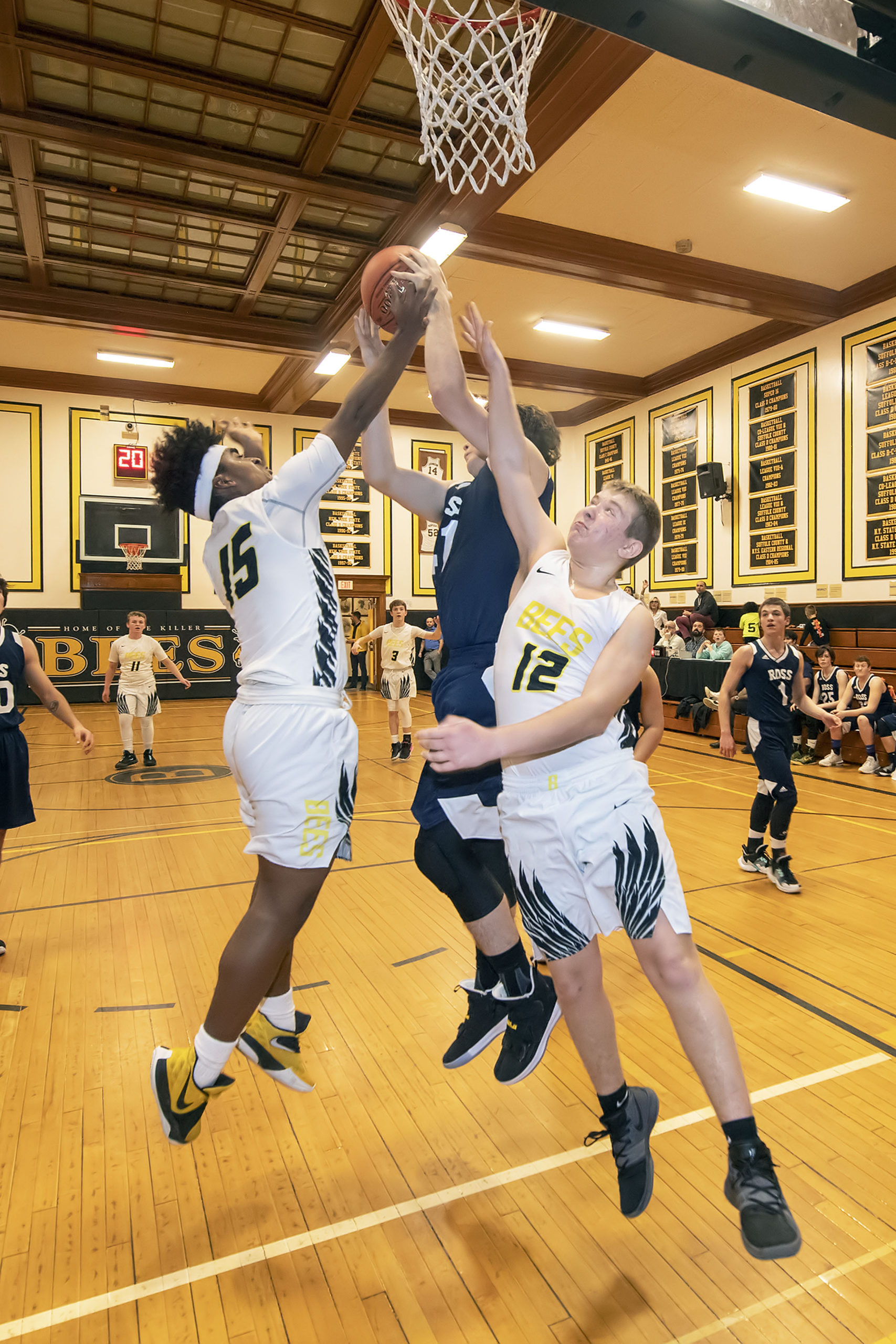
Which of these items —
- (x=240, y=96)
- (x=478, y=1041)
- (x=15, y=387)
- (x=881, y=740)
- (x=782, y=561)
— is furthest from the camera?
(x=15, y=387)

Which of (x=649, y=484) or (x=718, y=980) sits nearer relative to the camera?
(x=718, y=980)

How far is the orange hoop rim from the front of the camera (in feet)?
12.1

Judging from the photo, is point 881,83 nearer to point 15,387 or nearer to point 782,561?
point 782,561

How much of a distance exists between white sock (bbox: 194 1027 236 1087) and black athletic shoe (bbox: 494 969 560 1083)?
0.77 m

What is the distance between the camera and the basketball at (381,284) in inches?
105

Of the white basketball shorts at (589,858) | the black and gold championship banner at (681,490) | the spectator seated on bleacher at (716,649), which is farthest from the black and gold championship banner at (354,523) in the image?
the white basketball shorts at (589,858)

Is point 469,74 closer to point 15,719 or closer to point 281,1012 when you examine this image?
point 15,719

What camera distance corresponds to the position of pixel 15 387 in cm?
1522

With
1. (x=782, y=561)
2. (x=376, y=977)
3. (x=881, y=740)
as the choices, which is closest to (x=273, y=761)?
(x=376, y=977)

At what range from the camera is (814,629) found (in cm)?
1102

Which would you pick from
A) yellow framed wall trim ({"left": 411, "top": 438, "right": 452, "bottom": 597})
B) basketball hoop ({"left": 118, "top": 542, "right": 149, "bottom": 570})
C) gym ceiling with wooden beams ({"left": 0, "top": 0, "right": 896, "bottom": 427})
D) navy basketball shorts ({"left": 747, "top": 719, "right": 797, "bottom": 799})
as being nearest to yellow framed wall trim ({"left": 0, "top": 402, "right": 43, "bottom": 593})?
gym ceiling with wooden beams ({"left": 0, "top": 0, "right": 896, "bottom": 427})

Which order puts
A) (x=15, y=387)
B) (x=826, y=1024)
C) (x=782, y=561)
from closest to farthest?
1. (x=826, y=1024)
2. (x=782, y=561)
3. (x=15, y=387)

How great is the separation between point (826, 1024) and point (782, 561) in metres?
10.4

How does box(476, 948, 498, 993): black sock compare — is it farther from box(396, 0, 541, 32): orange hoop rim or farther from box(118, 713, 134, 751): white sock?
box(118, 713, 134, 751): white sock
